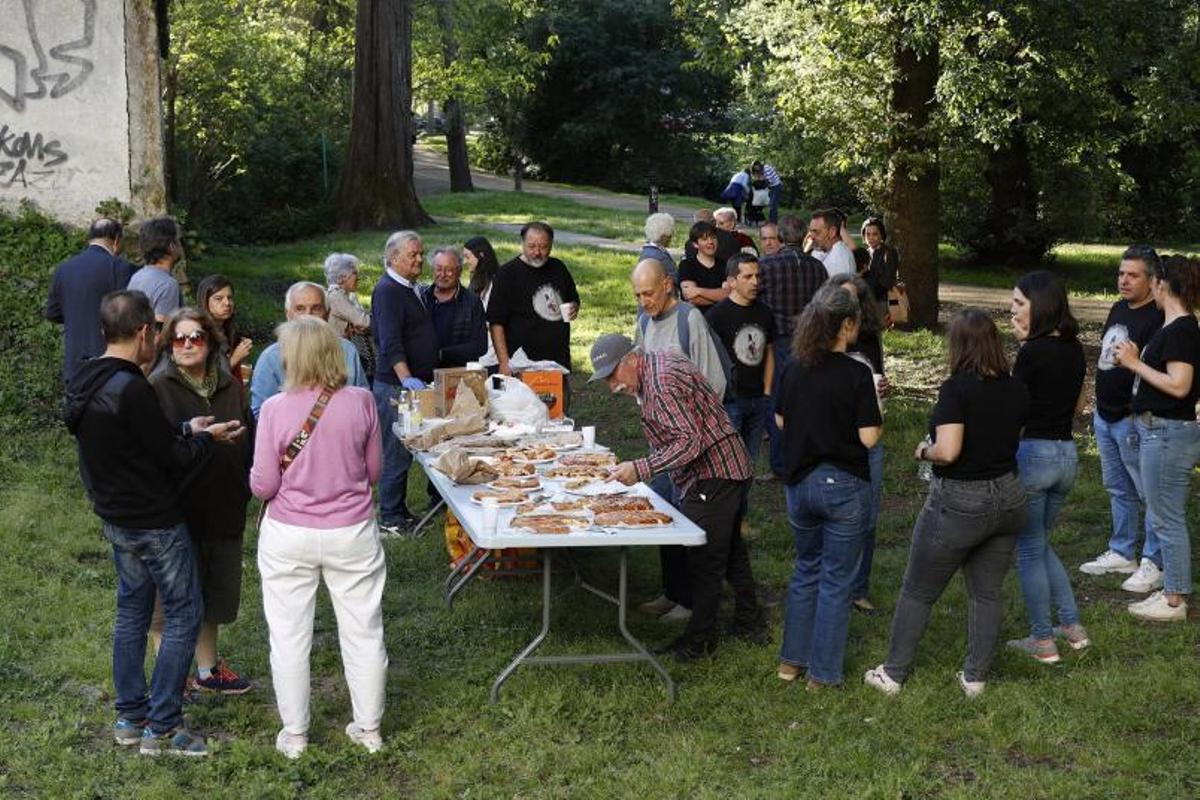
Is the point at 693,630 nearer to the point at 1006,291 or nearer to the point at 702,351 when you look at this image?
the point at 702,351

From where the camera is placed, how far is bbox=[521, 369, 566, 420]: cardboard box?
30.6ft

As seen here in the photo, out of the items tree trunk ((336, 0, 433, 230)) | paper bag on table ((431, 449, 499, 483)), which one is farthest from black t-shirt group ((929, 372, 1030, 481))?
tree trunk ((336, 0, 433, 230))

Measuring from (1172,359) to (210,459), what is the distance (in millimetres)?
4719

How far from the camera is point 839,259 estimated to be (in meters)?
10.6

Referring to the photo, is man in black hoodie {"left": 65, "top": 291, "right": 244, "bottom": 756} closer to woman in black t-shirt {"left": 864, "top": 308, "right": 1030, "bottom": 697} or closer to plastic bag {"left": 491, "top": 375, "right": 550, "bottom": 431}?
plastic bag {"left": 491, "top": 375, "right": 550, "bottom": 431}

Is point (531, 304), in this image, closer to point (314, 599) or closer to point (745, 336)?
point (745, 336)

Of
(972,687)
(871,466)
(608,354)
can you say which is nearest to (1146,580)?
(871,466)

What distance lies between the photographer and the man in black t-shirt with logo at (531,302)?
9.66 m

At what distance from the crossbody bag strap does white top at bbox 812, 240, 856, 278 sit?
18.7ft

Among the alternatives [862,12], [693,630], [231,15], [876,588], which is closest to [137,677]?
[693,630]

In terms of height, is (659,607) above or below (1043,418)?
below

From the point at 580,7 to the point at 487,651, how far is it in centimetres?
3820

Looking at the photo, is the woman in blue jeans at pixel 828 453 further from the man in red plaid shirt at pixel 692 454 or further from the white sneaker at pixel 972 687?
the white sneaker at pixel 972 687

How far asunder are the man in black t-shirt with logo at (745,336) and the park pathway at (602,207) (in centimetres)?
997
